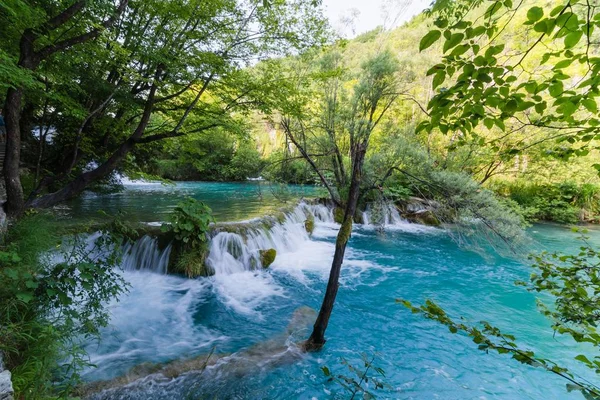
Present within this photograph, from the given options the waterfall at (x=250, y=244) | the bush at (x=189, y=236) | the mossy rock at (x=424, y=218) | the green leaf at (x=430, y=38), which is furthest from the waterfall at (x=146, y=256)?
the mossy rock at (x=424, y=218)

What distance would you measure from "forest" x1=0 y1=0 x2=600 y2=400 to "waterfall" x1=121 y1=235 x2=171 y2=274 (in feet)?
0.17

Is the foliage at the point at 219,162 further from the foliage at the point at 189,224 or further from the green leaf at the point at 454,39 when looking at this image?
the green leaf at the point at 454,39

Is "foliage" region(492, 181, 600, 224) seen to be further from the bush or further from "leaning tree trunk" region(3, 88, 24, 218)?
"leaning tree trunk" region(3, 88, 24, 218)

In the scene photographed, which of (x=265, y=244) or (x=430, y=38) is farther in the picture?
(x=265, y=244)

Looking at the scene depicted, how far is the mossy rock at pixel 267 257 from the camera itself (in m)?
7.90

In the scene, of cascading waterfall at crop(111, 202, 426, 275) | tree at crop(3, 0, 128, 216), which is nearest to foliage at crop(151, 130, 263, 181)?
cascading waterfall at crop(111, 202, 426, 275)

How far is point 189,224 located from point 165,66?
3.62 metres

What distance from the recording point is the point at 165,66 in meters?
5.67

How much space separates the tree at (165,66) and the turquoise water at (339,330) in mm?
3395

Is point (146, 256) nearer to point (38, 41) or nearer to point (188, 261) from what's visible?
point (188, 261)

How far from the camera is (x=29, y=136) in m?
8.12

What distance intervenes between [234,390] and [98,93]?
730 cm

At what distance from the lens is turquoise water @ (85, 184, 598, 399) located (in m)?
3.70

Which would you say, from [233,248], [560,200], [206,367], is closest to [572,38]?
[206,367]
